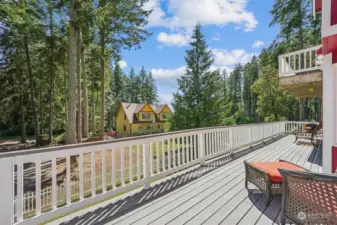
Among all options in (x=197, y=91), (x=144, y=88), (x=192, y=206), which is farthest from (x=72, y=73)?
(x=144, y=88)

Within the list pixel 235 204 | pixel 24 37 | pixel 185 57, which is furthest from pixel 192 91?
pixel 235 204

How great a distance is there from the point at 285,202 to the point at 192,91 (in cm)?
1544

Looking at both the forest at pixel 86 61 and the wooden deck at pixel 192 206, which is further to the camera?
the forest at pixel 86 61

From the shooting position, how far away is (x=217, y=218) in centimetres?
258

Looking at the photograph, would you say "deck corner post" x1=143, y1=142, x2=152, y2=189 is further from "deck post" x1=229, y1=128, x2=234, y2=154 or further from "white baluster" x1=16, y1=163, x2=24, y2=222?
"deck post" x1=229, y1=128, x2=234, y2=154

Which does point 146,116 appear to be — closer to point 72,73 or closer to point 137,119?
point 137,119

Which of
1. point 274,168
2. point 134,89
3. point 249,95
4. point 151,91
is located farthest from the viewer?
point 151,91

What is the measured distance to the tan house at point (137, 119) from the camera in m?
29.9

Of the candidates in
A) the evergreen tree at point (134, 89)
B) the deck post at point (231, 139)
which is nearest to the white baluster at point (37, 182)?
the deck post at point (231, 139)

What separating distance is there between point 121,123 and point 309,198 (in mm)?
30563

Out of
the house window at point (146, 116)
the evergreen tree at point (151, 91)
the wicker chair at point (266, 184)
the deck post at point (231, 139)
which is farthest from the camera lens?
the evergreen tree at point (151, 91)

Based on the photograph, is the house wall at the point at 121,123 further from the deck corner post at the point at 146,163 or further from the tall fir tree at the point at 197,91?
the deck corner post at the point at 146,163

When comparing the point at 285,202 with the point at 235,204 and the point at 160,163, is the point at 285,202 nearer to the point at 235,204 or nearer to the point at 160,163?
the point at 235,204

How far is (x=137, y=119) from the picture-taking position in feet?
99.1
